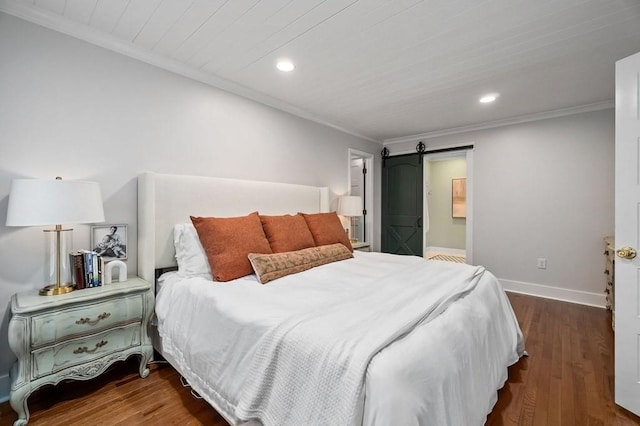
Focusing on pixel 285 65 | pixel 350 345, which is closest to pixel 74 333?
pixel 350 345

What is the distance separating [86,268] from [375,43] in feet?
8.50

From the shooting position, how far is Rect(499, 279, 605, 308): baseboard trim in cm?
354

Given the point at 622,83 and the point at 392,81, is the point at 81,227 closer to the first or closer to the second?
the point at 392,81

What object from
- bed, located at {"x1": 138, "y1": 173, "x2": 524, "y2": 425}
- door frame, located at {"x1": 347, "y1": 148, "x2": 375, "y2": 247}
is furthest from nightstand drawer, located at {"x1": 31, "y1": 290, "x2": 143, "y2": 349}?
door frame, located at {"x1": 347, "y1": 148, "x2": 375, "y2": 247}

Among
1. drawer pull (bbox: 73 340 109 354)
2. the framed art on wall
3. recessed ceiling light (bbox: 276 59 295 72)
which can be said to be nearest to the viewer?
drawer pull (bbox: 73 340 109 354)

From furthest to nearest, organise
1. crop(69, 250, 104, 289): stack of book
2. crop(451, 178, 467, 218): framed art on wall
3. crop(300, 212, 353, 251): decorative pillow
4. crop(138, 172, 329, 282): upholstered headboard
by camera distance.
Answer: crop(451, 178, 467, 218): framed art on wall, crop(300, 212, 353, 251): decorative pillow, crop(138, 172, 329, 282): upholstered headboard, crop(69, 250, 104, 289): stack of book

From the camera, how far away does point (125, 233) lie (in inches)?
90.8

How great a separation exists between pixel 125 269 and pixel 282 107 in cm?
234

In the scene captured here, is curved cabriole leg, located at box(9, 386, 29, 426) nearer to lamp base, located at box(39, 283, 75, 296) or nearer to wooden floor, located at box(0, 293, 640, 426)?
wooden floor, located at box(0, 293, 640, 426)

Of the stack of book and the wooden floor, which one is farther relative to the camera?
the stack of book

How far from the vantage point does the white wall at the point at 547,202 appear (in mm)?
3516

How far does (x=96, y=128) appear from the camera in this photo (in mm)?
2158

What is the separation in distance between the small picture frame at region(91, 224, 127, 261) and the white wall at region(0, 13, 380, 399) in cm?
5

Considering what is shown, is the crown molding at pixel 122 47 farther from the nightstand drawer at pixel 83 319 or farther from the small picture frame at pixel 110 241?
the nightstand drawer at pixel 83 319
